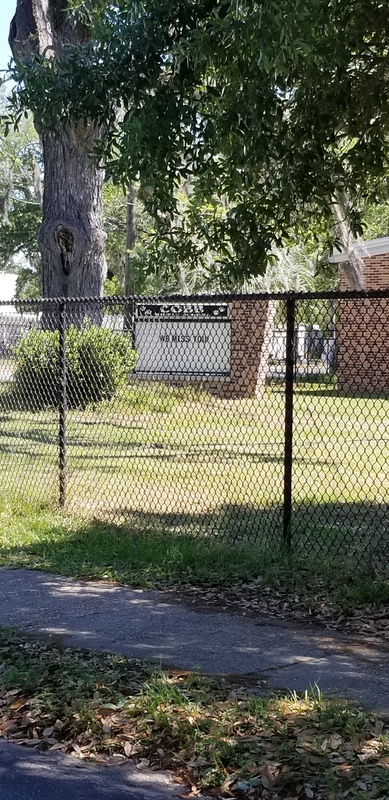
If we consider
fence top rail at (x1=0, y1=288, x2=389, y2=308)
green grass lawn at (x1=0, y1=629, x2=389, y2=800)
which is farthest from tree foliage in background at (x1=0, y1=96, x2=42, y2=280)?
green grass lawn at (x1=0, y1=629, x2=389, y2=800)

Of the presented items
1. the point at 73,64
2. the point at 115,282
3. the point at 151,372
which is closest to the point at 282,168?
the point at 73,64

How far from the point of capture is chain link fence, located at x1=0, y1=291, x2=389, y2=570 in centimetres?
769

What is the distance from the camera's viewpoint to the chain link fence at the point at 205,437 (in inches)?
303

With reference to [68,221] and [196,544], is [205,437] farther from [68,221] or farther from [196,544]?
[196,544]

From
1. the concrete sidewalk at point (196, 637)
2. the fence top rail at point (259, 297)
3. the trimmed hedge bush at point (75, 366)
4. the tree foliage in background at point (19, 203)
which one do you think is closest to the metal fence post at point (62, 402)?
the fence top rail at point (259, 297)

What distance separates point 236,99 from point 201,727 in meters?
4.35

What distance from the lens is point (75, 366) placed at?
13859 millimetres

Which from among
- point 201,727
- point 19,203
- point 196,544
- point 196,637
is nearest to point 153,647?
point 196,637

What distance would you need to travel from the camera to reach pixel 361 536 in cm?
812

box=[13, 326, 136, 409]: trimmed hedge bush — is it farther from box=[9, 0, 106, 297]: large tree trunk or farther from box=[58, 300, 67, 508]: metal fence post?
box=[9, 0, 106, 297]: large tree trunk

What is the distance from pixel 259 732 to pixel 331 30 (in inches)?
175

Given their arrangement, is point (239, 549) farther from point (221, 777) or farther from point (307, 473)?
point (307, 473)

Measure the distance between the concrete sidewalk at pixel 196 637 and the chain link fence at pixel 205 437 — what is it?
4.58ft

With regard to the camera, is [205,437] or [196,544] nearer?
[196,544]
